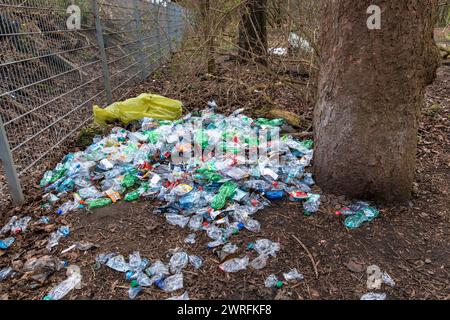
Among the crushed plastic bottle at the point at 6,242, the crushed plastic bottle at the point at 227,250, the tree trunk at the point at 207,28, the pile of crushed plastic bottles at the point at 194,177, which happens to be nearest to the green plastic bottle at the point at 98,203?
the pile of crushed plastic bottles at the point at 194,177

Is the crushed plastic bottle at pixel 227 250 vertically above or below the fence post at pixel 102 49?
below

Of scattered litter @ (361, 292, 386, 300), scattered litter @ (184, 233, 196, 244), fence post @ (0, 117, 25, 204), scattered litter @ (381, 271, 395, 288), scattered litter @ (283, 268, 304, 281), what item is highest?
fence post @ (0, 117, 25, 204)

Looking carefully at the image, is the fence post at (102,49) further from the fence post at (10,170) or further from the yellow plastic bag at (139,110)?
the fence post at (10,170)

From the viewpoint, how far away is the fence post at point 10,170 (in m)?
2.57

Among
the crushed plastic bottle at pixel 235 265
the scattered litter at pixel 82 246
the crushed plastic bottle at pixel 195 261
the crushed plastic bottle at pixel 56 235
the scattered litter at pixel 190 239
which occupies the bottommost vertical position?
the crushed plastic bottle at pixel 235 265

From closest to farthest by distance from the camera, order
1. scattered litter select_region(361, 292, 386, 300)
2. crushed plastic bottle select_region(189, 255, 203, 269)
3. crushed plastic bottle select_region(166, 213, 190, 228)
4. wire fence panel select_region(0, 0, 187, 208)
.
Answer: scattered litter select_region(361, 292, 386, 300) < crushed plastic bottle select_region(189, 255, 203, 269) < crushed plastic bottle select_region(166, 213, 190, 228) < wire fence panel select_region(0, 0, 187, 208)

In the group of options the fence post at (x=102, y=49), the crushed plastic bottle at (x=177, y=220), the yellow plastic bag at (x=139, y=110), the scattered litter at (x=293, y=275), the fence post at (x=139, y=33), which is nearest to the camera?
the scattered litter at (x=293, y=275)

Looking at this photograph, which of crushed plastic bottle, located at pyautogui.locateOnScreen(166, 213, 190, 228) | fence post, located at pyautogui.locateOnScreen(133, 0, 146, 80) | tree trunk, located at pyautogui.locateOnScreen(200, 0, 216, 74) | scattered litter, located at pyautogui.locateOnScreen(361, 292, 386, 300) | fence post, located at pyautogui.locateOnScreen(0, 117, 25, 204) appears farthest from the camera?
fence post, located at pyautogui.locateOnScreen(133, 0, 146, 80)

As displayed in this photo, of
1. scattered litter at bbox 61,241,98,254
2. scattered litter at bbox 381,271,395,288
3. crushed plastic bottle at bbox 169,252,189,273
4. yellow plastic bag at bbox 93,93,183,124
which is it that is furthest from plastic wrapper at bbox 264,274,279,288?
yellow plastic bag at bbox 93,93,183,124

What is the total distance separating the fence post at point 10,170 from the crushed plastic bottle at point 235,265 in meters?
1.83

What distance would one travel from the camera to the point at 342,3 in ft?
7.27

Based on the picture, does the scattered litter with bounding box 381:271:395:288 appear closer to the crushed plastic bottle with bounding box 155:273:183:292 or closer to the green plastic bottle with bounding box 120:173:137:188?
the crushed plastic bottle with bounding box 155:273:183:292

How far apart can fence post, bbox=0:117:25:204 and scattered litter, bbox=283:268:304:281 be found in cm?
220

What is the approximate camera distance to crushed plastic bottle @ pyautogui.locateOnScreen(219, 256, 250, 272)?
2.00 meters
